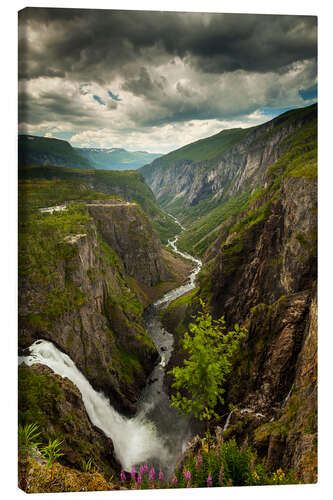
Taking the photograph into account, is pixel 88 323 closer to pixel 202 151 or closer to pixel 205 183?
pixel 205 183

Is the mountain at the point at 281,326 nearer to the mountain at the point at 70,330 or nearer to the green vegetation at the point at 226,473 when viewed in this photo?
the green vegetation at the point at 226,473

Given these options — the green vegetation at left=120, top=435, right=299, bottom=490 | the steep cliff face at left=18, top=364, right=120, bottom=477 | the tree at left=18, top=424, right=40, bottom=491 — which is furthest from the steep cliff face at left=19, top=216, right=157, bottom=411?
the green vegetation at left=120, top=435, right=299, bottom=490

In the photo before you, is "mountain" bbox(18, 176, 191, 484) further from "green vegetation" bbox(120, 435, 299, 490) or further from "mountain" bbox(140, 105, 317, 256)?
"mountain" bbox(140, 105, 317, 256)

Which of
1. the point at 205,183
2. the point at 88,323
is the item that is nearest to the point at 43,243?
the point at 88,323

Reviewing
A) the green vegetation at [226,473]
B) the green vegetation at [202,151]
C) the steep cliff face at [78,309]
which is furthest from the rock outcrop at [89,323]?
the green vegetation at [202,151]

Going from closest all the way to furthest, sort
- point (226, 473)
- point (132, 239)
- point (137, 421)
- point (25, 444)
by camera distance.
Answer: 1. point (226, 473)
2. point (25, 444)
3. point (137, 421)
4. point (132, 239)

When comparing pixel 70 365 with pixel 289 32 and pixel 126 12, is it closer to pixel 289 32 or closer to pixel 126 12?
pixel 126 12
